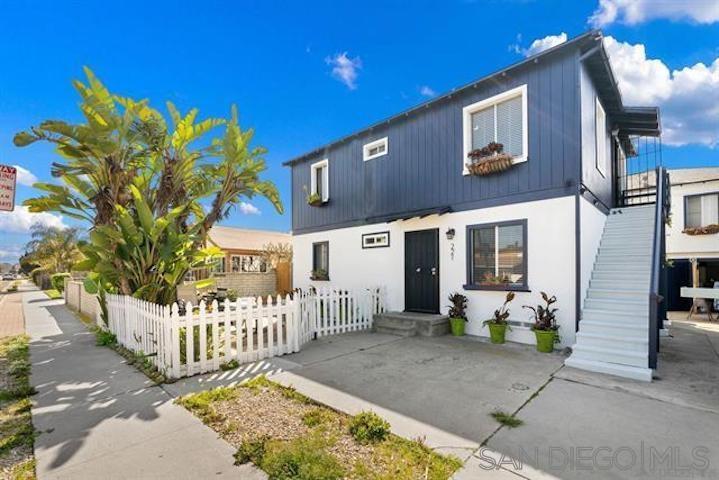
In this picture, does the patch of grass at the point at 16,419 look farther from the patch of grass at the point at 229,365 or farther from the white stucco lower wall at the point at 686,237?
the white stucco lower wall at the point at 686,237

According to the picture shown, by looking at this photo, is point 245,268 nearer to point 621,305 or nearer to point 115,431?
point 115,431

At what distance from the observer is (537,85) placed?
728 centimetres

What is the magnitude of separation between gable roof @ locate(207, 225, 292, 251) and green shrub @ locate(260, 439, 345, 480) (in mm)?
17462

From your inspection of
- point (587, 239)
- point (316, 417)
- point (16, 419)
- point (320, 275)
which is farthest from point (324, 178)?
point (16, 419)

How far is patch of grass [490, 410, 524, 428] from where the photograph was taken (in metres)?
3.50

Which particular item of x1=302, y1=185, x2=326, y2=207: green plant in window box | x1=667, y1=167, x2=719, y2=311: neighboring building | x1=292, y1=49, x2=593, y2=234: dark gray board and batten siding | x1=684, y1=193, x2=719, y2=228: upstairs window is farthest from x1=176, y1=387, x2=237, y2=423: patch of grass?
x1=684, y1=193, x2=719, y2=228: upstairs window

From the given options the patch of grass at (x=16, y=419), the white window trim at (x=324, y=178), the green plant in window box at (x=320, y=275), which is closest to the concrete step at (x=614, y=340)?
the patch of grass at (x=16, y=419)

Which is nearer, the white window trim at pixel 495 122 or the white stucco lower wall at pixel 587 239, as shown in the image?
the white stucco lower wall at pixel 587 239

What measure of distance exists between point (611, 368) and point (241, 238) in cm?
2239

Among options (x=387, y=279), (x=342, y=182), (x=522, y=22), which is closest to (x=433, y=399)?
(x=387, y=279)

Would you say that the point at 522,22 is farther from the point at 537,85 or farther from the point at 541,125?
the point at 541,125

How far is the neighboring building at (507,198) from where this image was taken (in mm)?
6730

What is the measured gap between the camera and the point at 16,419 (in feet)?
12.2

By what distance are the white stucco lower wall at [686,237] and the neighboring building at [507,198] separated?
17.6ft
